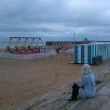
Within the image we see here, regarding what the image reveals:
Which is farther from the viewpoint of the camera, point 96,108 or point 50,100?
point 50,100

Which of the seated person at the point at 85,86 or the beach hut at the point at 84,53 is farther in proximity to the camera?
the beach hut at the point at 84,53

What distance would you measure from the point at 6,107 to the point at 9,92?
126 inches

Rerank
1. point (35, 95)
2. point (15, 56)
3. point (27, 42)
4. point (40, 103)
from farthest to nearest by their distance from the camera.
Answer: point (27, 42)
point (15, 56)
point (35, 95)
point (40, 103)

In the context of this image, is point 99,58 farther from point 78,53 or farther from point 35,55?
point 35,55

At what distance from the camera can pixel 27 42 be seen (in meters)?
64.7

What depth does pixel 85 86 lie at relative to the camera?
10383 millimetres

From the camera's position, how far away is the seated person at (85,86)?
33.8ft

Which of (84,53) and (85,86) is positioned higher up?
(85,86)

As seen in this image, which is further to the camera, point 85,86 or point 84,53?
point 84,53

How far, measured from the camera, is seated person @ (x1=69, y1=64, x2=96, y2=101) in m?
10.3

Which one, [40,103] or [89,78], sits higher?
[89,78]

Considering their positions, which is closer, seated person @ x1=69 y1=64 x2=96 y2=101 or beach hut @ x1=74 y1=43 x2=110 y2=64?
seated person @ x1=69 y1=64 x2=96 y2=101

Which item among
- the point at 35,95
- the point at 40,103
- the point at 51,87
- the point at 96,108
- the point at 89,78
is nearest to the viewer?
the point at 96,108

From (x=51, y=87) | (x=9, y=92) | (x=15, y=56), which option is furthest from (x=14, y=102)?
(x=15, y=56)
